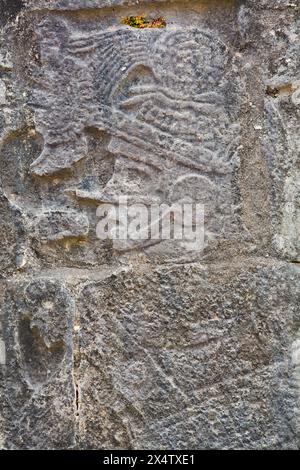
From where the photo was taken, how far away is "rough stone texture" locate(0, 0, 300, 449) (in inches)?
102

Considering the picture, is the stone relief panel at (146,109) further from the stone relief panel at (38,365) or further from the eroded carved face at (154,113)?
the stone relief panel at (38,365)

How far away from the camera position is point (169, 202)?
2609mm

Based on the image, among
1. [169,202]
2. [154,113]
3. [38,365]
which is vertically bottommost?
[38,365]

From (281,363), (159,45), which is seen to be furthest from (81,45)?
(281,363)

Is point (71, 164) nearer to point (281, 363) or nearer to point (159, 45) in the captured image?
point (159, 45)

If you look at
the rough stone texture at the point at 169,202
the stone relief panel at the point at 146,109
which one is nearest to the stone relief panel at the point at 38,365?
the rough stone texture at the point at 169,202

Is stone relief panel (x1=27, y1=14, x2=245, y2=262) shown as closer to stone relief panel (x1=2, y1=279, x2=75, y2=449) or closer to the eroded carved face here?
the eroded carved face

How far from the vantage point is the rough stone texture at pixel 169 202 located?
2594 millimetres

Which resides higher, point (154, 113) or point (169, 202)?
point (154, 113)

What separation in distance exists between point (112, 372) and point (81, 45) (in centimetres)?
114

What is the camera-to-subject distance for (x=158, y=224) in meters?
2.61

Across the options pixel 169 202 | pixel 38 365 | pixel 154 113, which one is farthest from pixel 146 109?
pixel 38 365

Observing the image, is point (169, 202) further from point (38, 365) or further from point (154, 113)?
point (38, 365)

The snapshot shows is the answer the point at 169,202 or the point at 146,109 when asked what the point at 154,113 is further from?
the point at 169,202
